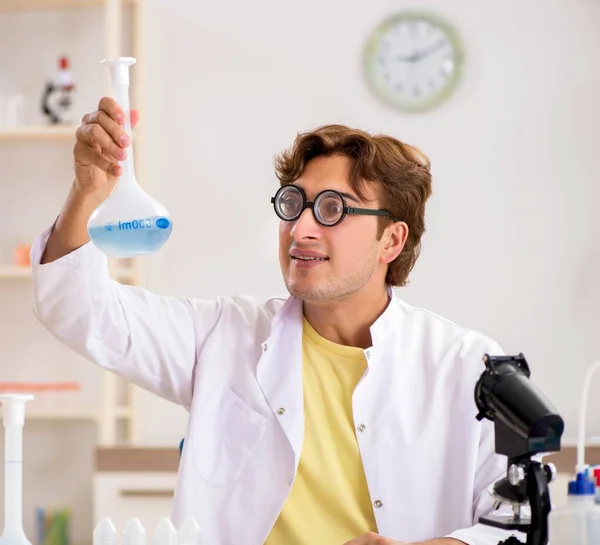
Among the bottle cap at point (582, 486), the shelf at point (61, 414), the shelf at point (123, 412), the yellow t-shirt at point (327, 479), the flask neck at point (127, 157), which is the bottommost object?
the shelf at point (123, 412)

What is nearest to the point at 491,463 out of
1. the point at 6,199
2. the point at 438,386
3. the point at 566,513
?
the point at 438,386

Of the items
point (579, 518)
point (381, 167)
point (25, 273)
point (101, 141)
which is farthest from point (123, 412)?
point (579, 518)

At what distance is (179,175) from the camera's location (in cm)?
354

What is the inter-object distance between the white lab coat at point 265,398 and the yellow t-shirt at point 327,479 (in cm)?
3

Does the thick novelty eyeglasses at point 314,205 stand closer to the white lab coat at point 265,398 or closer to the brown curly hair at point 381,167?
the brown curly hair at point 381,167

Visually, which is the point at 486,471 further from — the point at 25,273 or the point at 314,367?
the point at 25,273

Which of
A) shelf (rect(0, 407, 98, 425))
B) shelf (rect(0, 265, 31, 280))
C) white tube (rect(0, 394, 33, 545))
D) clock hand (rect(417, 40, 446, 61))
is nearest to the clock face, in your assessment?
clock hand (rect(417, 40, 446, 61))

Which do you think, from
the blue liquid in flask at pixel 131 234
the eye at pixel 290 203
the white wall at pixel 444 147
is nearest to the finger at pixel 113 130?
the blue liquid in flask at pixel 131 234

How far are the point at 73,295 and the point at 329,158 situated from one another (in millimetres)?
578

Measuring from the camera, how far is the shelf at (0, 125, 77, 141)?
333cm

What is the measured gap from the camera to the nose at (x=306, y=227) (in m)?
1.78

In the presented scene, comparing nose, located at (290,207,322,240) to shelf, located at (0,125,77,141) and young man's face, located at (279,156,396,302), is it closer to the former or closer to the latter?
young man's face, located at (279,156,396,302)

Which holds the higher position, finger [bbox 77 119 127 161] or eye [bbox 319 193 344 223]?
finger [bbox 77 119 127 161]

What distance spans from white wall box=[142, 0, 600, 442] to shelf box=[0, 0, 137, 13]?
0.73 feet
